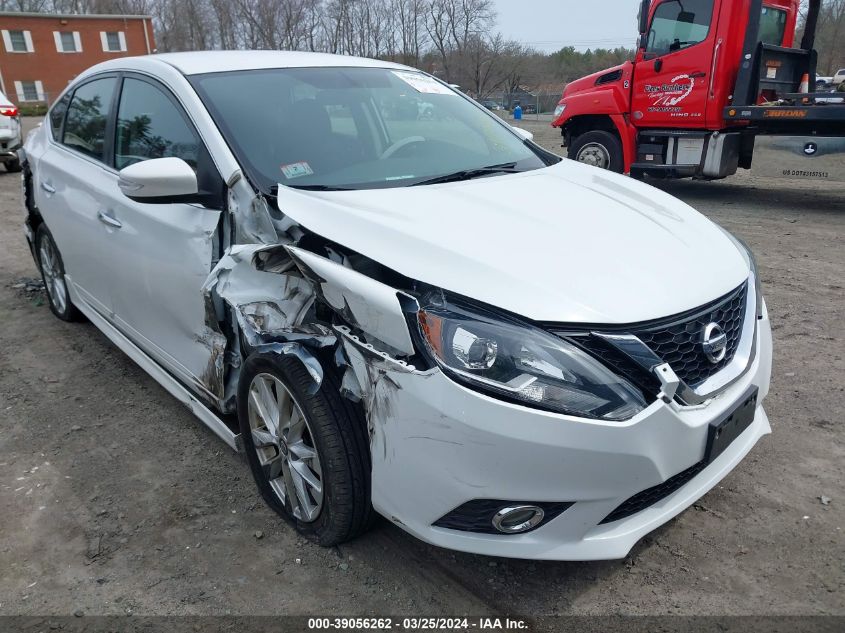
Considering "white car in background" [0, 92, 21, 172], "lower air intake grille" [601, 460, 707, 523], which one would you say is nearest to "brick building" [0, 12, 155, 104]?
"white car in background" [0, 92, 21, 172]

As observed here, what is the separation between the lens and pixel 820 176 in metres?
8.97

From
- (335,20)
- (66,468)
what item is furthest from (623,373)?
(335,20)

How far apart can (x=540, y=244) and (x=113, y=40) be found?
176 ft

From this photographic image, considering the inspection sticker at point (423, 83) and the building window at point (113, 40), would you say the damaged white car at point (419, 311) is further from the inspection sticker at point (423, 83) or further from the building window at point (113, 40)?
the building window at point (113, 40)

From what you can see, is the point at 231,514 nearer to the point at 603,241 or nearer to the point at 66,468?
the point at 66,468

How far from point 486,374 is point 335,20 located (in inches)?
2364

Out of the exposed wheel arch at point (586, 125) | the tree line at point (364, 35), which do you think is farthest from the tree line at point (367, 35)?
the exposed wheel arch at point (586, 125)

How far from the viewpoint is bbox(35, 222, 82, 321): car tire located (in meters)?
4.38

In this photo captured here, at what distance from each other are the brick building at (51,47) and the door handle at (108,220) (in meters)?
48.3

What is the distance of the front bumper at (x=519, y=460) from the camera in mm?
1798

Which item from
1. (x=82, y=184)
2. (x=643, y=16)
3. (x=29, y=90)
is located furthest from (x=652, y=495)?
(x=29, y=90)

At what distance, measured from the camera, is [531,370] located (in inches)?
72.2

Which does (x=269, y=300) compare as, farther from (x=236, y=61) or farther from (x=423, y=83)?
(x=423, y=83)

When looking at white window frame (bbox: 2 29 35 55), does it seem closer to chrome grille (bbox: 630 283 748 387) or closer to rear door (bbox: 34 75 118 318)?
rear door (bbox: 34 75 118 318)
